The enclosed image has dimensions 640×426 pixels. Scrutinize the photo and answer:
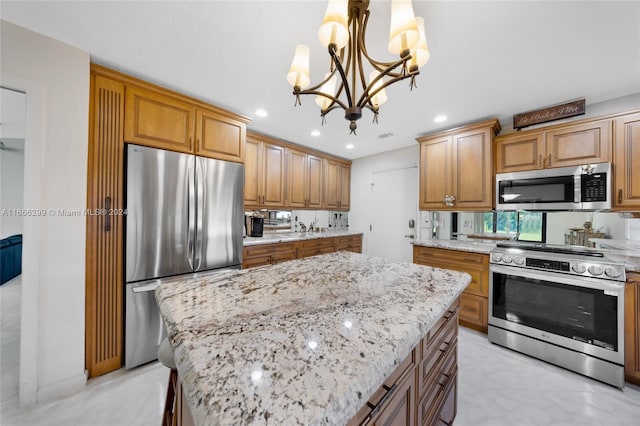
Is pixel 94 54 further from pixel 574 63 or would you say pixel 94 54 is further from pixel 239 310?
pixel 574 63

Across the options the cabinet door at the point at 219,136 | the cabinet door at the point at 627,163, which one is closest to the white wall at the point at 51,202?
the cabinet door at the point at 219,136

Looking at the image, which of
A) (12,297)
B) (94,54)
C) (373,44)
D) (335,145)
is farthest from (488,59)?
(12,297)

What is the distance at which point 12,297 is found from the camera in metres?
3.21

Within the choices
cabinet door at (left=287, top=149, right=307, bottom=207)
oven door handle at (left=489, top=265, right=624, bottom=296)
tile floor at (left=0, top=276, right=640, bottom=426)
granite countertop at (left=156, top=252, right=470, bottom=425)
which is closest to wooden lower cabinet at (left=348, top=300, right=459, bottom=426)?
granite countertop at (left=156, top=252, right=470, bottom=425)

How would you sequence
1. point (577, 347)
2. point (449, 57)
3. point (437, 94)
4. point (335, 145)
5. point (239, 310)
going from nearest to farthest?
point (239, 310) → point (449, 57) → point (577, 347) → point (437, 94) → point (335, 145)

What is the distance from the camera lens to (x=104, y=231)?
1.75m

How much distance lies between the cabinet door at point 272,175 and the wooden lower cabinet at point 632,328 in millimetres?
3430

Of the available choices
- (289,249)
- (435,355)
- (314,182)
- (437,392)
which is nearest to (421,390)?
(435,355)

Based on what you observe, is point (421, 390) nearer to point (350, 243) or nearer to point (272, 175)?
point (272, 175)

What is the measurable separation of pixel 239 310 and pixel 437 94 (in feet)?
7.87

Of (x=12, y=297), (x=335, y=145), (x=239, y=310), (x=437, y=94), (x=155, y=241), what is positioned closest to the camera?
(x=239, y=310)

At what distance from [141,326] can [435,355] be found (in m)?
2.22

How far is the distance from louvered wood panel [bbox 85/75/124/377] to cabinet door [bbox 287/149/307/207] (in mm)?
2035

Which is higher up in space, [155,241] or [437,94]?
[437,94]
